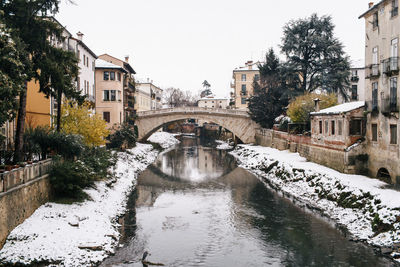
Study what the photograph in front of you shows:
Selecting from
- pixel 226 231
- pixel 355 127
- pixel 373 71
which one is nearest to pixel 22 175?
pixel 226 231

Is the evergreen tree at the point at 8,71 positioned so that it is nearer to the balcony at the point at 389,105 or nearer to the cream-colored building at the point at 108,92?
the balcony at the point at 389,105

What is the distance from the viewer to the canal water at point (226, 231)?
46.6 feet

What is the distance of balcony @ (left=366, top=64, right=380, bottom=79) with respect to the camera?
2323 cm

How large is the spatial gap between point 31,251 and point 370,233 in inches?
565

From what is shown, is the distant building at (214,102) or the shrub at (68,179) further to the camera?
the distant building at (214,102)

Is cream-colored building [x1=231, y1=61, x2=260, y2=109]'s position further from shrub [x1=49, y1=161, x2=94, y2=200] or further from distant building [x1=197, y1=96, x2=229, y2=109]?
shrub [x1=49, y1=161, x2=94, y2=200]

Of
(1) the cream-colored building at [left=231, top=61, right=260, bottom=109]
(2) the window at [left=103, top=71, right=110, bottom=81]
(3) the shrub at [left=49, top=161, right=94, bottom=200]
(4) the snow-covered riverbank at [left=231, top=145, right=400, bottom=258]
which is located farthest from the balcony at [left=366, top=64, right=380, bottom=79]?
(1) the cream-colored building at [left=231, top=61, right=260, bottom=109]

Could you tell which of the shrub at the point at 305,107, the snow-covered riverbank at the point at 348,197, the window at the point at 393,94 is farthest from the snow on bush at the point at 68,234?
the shrub at the point at 305,107

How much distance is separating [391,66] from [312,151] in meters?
11.9

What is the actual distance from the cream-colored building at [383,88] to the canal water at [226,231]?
20.7 ft

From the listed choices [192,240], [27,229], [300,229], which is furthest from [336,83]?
[27,229]

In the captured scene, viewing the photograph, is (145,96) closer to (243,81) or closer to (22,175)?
(243,81)

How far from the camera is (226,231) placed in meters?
17.6

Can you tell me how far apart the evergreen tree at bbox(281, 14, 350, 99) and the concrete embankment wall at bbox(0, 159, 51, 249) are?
3646 centimetres
